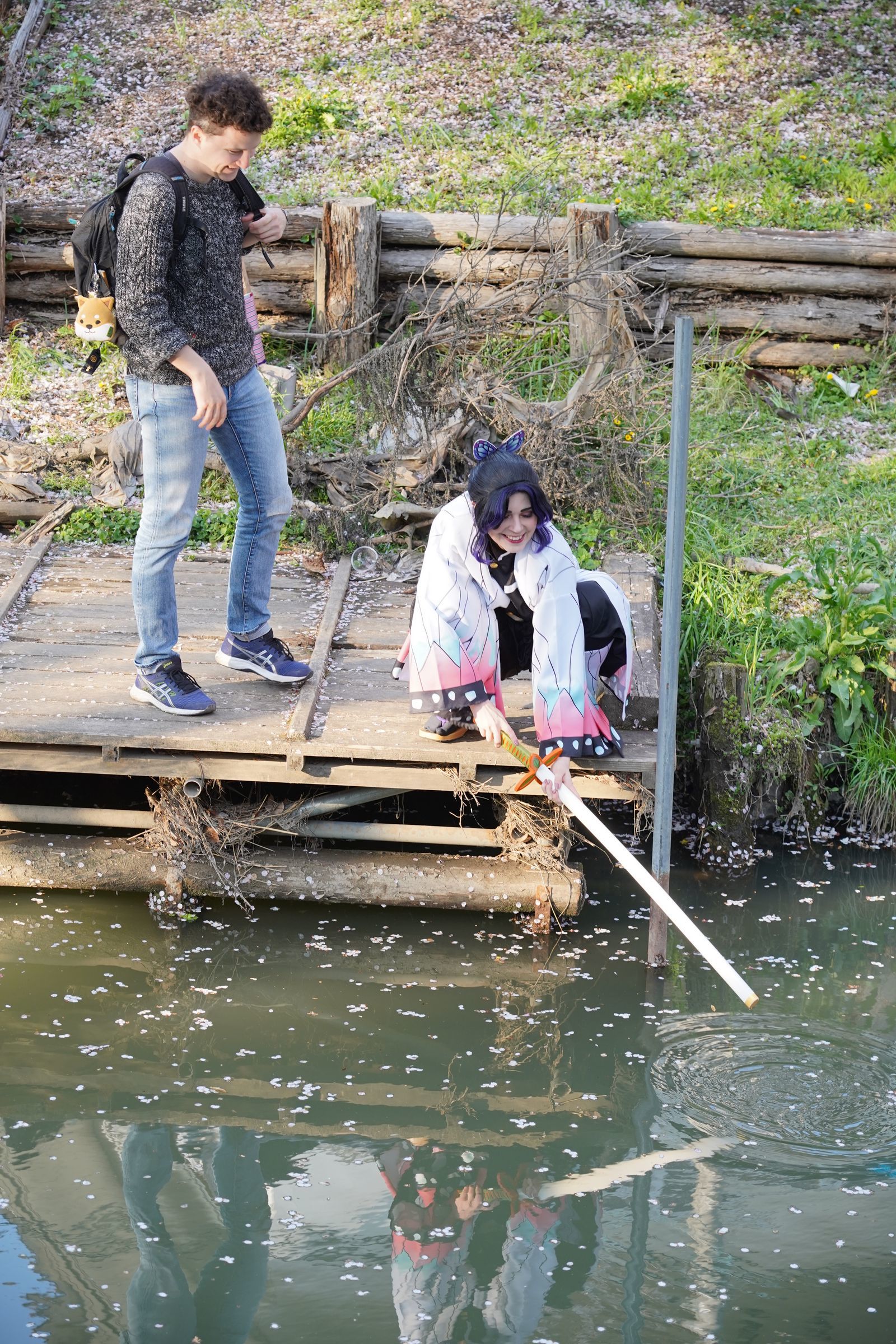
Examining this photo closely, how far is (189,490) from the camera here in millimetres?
3854

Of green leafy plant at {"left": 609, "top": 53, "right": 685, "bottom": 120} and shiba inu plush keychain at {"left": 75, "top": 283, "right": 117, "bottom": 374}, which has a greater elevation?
green leafy plant at {"left": 609, "top": 53, "right": 685, "bottom": 120}

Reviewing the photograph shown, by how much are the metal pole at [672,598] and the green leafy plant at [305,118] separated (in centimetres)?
526

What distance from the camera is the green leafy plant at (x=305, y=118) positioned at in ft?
26.9

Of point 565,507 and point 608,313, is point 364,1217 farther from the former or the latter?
point 608,313

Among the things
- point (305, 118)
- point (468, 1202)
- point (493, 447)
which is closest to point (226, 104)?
point (493, 447)

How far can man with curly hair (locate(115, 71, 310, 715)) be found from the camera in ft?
11.4

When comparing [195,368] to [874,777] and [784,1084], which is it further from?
[874,777]

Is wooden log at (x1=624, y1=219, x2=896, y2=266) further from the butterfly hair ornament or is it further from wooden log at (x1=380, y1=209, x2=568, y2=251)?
the butterfly hair ornament

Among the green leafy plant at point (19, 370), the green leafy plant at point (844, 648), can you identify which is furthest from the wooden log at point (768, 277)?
the green leafy plant at point (19, 370)

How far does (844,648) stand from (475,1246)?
2.76 m

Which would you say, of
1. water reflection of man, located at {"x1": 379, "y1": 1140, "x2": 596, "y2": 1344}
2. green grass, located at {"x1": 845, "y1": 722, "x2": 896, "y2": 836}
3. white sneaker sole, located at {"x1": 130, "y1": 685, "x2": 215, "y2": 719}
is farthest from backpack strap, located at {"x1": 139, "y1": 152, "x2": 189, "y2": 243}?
green grass, located at {"x1": 845, "y1": 722, "x2": 896, "y2": 836}

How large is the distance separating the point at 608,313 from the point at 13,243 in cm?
335

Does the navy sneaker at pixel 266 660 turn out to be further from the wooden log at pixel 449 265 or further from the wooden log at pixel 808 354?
the wooden log at pixel 808 354

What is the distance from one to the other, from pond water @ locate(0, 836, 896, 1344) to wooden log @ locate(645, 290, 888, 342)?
12.5 ft
